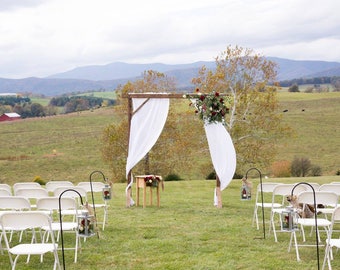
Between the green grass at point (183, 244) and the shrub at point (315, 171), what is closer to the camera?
the green grass at point (183, 244)

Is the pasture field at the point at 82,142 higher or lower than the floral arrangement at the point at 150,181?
lower

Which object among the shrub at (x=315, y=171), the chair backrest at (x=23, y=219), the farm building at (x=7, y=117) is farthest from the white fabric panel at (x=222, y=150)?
the farm building at (x=7, y=117)

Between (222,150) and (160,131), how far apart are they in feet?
5.06

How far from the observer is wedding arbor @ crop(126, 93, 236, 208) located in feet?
41.7

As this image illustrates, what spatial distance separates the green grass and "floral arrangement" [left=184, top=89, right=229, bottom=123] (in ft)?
6.85

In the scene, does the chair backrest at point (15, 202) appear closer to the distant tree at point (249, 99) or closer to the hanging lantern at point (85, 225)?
the hanging lantern at point (85, 225)

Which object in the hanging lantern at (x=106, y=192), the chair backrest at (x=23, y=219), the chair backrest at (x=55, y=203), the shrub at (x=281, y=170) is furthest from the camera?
the shrub at (x=281, y=170)

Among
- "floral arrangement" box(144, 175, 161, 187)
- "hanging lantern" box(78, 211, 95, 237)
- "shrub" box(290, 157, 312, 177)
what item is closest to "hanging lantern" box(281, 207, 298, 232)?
"hanging lantern" box(78, 211, 95, 237)

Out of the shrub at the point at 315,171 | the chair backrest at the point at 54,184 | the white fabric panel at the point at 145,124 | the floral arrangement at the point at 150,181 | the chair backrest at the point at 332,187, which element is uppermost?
the white fabric panel at the point at 145,124

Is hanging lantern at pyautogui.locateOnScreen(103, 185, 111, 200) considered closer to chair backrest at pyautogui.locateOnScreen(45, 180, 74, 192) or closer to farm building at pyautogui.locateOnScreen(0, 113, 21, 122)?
chair backrest at pyautogui.locateOnScreen(45, 180, 74, 192)

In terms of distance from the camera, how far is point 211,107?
40.9 feet

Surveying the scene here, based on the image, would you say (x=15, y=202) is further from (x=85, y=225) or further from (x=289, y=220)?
(x=289, y=220)

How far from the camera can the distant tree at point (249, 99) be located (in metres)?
25.1

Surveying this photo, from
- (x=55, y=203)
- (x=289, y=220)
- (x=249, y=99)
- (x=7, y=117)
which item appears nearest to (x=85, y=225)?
(x=55, y=203)
